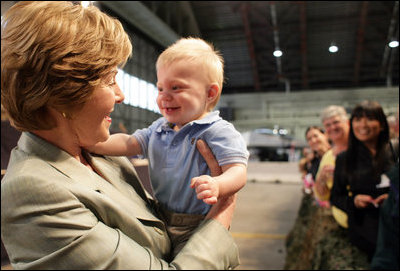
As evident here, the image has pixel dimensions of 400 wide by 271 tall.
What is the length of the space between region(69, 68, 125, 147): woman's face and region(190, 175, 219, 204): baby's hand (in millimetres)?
194

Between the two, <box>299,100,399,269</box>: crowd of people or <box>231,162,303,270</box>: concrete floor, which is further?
<box>231,162,303,270</box>: concrete floor

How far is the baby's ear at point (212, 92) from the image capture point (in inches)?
24.9

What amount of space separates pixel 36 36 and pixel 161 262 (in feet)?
1.34

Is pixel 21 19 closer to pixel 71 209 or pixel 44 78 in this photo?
pixel 44 78

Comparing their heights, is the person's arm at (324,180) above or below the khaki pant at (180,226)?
below

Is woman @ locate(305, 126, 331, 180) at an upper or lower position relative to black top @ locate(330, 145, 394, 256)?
upper

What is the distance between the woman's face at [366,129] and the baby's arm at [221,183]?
6.84ft

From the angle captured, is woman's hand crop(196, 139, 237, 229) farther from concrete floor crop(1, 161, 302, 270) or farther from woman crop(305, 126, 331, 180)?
woman crop(305, 126, 331, 180)

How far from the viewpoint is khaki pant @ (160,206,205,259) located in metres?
0.70

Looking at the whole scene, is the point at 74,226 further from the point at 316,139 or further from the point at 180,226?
the point at 316,139

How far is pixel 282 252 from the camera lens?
17.1 feet

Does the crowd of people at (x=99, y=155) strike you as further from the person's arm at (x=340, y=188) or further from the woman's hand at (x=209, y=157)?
the person's arm at (x=340, y=188)

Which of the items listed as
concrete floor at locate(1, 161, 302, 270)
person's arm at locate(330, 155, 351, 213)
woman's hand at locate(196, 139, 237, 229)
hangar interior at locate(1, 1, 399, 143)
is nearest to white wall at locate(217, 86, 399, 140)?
hangar interior at locate(1, 1, 399, 143)

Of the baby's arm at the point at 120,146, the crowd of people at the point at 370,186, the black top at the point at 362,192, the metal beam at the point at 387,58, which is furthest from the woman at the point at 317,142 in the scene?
the baby's arm at the point at 120,146
